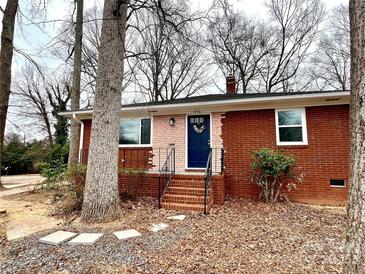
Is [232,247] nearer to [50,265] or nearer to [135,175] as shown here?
[50,265]

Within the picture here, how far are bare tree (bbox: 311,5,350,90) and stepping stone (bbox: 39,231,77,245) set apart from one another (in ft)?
71.6

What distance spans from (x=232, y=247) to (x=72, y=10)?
8068 mm

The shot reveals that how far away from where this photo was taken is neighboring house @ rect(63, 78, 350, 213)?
659cm

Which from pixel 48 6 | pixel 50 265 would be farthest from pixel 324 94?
pixel 48 6

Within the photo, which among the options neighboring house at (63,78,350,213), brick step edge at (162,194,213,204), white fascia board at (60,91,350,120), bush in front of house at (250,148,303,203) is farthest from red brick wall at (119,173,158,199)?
bush in front of house at (250,148,303,203)

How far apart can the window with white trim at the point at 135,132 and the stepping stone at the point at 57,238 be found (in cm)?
485

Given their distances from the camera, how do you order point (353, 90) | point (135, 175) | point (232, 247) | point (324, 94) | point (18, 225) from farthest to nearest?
point (135, 175), point (324, 94), point (18, 225), point (232, 247), point (353, 90)

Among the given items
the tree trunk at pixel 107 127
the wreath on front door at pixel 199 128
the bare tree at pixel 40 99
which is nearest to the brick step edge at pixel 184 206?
the tree trunk at pixel 107 127

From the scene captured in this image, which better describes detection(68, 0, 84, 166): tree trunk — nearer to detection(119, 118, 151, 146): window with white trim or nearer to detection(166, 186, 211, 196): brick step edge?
detection(119, 118, 151, 146): window with white trim

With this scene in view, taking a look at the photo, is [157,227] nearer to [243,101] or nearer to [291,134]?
[243,101]

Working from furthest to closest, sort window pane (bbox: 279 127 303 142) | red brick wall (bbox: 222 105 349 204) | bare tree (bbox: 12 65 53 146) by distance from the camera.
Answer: bare tree (bbox: 12 65 53 146)
window pane (bbox: 279 127 303 142)
red brick wall (bbox: 222 105 349 204)

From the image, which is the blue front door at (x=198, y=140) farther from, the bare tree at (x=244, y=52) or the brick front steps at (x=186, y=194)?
the bare tree at (x=244, y=52)

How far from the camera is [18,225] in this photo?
469 cm

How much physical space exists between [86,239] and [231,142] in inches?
209
